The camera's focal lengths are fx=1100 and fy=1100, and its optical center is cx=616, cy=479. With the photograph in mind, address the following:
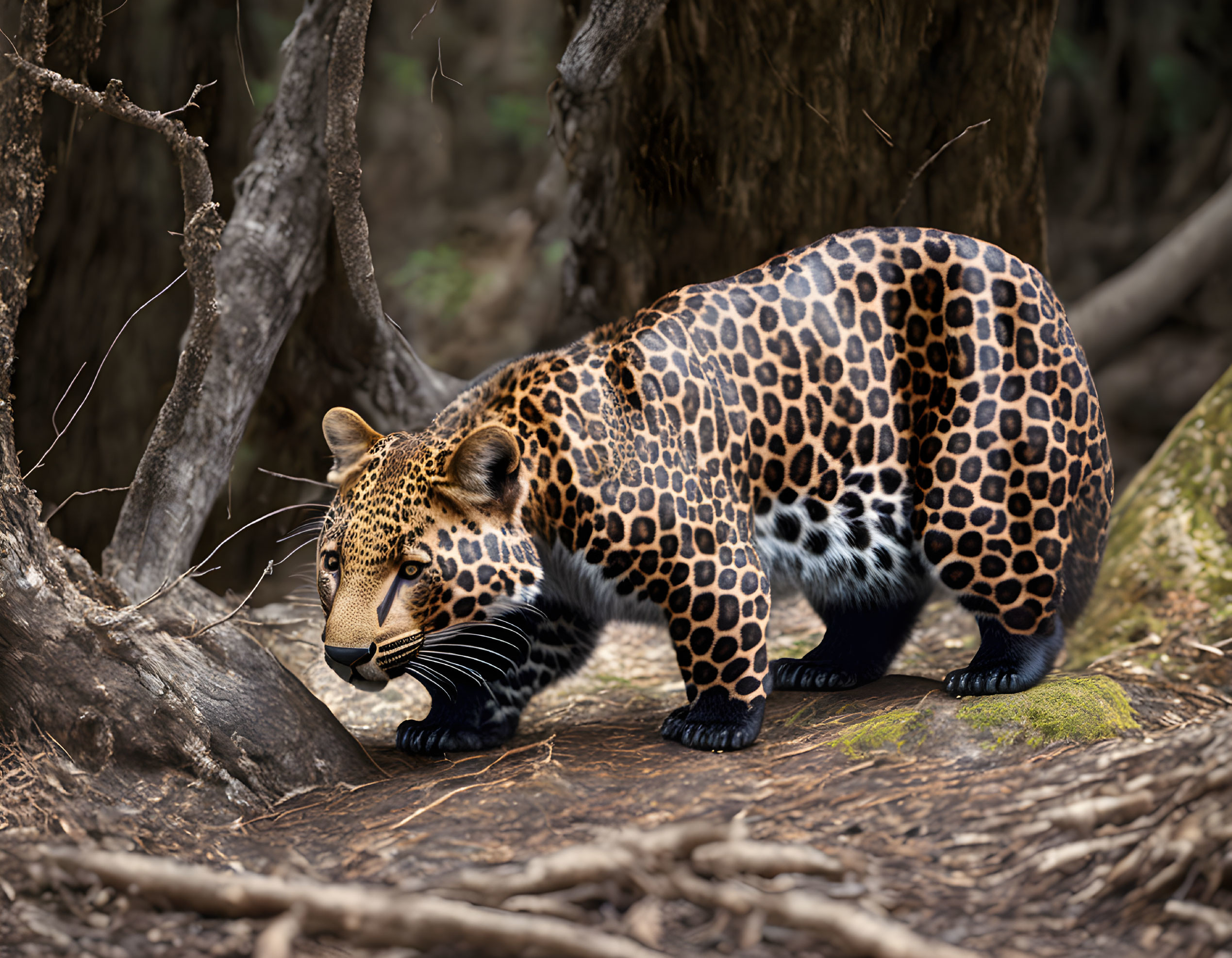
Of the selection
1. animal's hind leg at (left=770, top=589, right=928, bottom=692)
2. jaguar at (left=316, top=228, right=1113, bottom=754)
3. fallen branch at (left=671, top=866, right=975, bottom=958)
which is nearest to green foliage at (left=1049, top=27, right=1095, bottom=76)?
jaguar at (left=316, top=228, right=1113, bottom=754)

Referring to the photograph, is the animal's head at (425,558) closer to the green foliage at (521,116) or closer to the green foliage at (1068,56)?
the green foliage at (1068,56)

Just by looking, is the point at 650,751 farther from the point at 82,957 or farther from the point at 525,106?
the point at 525,106

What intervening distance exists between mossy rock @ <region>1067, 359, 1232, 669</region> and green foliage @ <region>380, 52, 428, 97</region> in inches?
342

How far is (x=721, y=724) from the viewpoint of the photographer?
405cm

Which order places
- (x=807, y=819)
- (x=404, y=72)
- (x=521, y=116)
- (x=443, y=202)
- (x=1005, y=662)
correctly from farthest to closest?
(x=443, y=202), (x=521, y=116), (x=404, y=72), (x=1005, y=662), (x=807, y=819)

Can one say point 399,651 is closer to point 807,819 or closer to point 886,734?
point 807,819

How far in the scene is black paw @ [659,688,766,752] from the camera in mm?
4000

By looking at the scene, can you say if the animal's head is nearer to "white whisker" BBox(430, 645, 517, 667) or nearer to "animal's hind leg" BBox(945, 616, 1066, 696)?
"white whisker" BBox(430, 645, 517, 667)

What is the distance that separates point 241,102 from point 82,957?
546cm

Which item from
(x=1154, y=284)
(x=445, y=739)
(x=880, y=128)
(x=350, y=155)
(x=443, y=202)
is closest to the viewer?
(x=445, y=739)

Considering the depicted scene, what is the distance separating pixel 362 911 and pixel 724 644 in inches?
73.5

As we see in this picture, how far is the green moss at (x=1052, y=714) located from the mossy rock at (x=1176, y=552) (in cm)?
141

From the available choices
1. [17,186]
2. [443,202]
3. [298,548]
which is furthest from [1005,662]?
[443,202]

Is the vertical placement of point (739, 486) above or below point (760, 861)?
above
